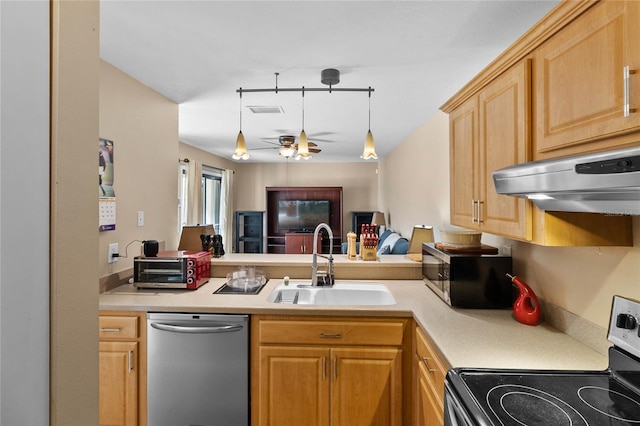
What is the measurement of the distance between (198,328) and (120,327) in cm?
47

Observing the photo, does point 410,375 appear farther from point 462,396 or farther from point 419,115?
point 419,115

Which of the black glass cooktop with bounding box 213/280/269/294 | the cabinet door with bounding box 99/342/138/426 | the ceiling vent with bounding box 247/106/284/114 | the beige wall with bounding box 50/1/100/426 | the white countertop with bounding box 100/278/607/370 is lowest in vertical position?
the cabinet door with bounding box 99/342/138/426

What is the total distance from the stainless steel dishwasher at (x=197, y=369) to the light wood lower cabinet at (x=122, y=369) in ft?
0.18

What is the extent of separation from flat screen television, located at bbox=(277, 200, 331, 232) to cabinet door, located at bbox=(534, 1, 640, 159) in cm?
596

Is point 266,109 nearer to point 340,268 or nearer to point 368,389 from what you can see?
point 340,268

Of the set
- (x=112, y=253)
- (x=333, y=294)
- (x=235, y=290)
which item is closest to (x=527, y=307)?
(x=333, y=294)

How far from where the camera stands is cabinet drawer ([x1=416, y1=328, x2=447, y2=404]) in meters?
1.42

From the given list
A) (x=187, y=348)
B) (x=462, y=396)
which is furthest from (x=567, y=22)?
(x=187, y=348)

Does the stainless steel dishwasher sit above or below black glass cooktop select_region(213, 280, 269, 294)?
below

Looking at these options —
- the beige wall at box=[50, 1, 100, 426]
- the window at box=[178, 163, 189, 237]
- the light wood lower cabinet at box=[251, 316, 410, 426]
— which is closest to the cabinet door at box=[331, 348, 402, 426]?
the light wood lower cabinet at box=[251, 316, 410, 426]

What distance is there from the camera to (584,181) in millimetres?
884

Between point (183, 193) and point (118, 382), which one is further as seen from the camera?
→ point (183, 193)

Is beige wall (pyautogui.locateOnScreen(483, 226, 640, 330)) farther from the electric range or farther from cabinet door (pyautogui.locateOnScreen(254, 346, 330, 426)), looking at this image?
cabinet door (pyautogui.locateOnScreen(254, 346, 330, 426))

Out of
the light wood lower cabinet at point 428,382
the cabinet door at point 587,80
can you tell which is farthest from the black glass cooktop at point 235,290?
the cabinet door at point 587,80
